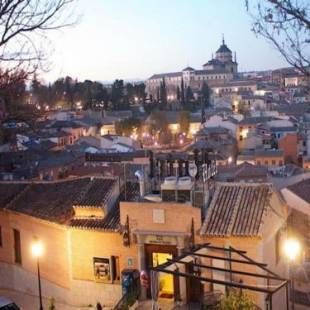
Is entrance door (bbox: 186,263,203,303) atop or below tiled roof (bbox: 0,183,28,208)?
below

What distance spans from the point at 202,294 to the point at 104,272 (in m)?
3.17

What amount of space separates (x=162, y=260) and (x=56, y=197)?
4700mm

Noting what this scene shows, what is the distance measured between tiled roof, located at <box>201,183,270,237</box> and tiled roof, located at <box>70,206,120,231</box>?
2.68m

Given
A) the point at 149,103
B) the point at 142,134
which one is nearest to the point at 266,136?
the point at 142,134

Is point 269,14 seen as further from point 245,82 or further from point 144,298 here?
point 245,82

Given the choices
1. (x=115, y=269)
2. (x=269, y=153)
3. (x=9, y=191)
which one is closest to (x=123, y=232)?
(x=115, y=269)

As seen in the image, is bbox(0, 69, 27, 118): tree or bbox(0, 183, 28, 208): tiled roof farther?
bbox(0, 183, 28, 208): tiled roof

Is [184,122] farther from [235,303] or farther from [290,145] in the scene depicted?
[235,303]

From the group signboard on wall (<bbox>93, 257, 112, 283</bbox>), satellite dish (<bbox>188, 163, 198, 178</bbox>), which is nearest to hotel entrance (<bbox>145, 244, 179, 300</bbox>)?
signboard on wall (<bbox>93, 257, 112, 283</bbox>)

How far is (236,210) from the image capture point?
51.8 ft

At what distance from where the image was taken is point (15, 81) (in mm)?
10430

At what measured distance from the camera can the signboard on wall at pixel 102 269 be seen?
16719 mm

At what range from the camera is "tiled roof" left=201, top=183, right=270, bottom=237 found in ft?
49.8

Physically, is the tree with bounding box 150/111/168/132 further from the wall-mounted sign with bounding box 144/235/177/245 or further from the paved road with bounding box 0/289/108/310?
the wall-mounted sign with bounding box 144/235/177/245
